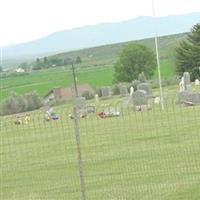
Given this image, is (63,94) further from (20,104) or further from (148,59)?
(148,59)

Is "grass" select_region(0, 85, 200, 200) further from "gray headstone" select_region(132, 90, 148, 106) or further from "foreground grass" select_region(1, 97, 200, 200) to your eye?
"gray headstone" select_region(132, 90, 148, 106)

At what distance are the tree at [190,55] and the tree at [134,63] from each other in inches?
367

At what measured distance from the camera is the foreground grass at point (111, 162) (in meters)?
11.9

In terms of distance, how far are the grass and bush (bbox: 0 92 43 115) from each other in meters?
20.5

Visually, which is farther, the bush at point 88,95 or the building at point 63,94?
the building at point 63,94

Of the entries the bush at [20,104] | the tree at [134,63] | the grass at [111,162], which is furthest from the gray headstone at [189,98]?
the tree at [134,63]

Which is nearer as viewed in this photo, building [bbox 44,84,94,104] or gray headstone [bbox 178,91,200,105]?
gray headstone [bbox 178,91,200,105]

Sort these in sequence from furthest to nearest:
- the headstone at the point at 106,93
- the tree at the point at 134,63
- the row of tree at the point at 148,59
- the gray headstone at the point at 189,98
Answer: the tree at the point at 134,63 → the row of tree at the point at 148,59 → the headstone at the point at 106,93 → the gray headstone at the point at 189,98

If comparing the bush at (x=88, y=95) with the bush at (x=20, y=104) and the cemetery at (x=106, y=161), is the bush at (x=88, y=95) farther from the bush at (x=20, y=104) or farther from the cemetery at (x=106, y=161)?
the cemetery at (x=106, y=161)

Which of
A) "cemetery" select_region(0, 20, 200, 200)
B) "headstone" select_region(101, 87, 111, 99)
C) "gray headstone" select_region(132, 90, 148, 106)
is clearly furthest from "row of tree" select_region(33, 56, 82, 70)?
"cemetery" select_region(0, 20, 200, 200)

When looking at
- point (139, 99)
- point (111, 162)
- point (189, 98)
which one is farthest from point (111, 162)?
point (139, 99)

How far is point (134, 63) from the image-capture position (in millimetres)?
66750

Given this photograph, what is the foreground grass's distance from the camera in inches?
470

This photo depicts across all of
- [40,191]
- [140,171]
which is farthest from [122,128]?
Result: [40,191]
